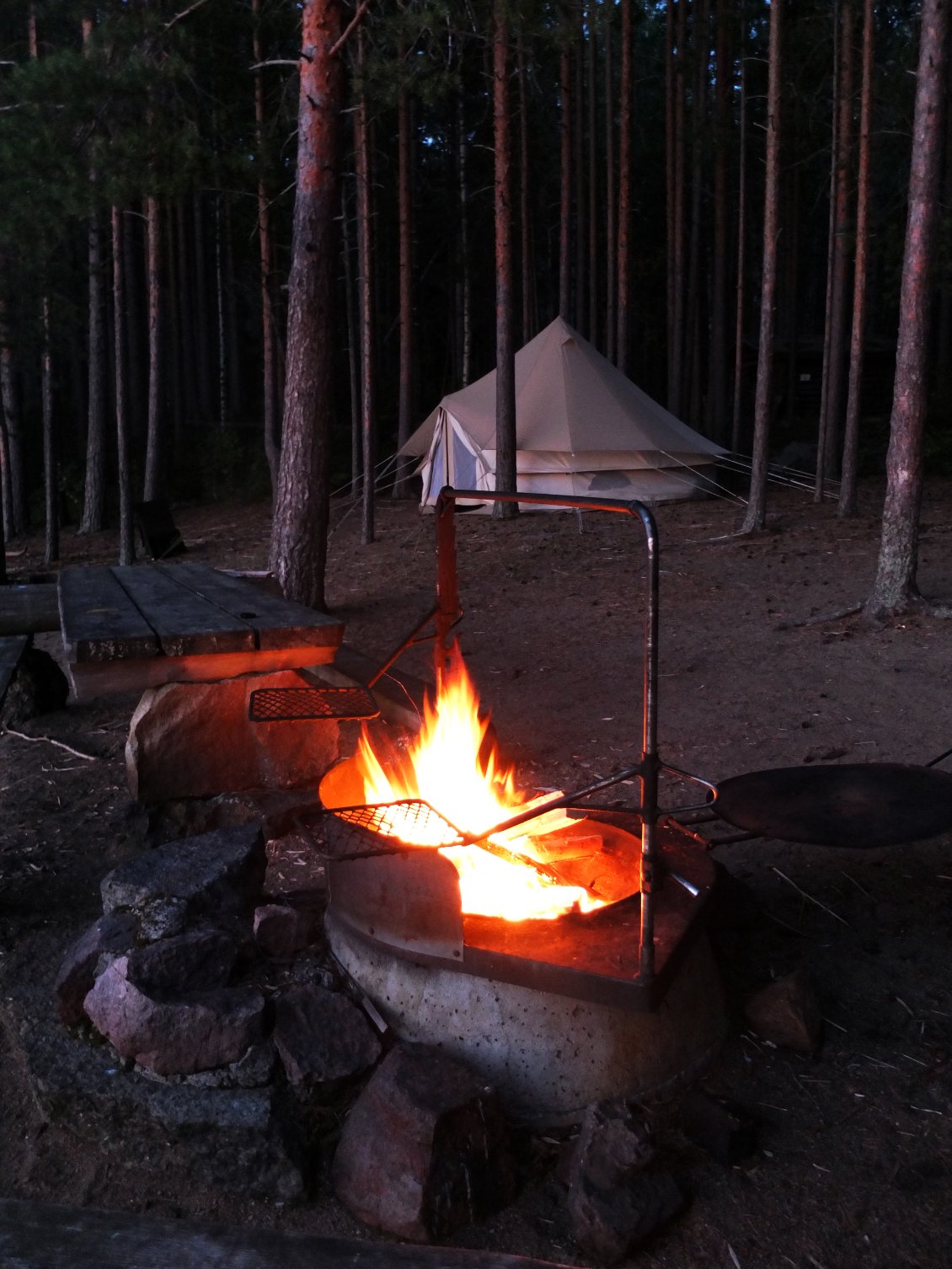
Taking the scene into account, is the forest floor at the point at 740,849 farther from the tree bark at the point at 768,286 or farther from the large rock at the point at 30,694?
the tree bark at the point at 768,286

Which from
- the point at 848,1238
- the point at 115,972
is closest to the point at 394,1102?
the point at 115,972

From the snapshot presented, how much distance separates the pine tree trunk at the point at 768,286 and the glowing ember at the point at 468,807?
7.95 meters

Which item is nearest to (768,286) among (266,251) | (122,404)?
(266,251)

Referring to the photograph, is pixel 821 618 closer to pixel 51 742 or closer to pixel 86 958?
pixel 51 742

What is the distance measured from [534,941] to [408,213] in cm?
1409

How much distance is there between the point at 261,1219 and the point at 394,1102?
1.22ft

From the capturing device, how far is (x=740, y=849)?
13.1ft

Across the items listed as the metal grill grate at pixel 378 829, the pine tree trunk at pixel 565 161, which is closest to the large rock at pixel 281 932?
the metal grill grate at pixel 378 829

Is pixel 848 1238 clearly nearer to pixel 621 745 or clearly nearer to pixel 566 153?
pixel 621 745

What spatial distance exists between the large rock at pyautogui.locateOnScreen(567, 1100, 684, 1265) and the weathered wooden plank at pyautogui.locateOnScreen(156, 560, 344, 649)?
5.86 ft

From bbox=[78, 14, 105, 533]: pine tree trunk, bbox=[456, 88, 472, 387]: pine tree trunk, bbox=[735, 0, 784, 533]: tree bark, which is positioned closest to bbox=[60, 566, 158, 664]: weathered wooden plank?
bbox=[735, 0, 784, 533]: tree bark

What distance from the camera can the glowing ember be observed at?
2.84 meters

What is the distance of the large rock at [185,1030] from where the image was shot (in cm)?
258

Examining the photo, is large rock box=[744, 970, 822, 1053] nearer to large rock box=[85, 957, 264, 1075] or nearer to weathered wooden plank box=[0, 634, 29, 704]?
large rock box=[85, 957, 264, 1075]
